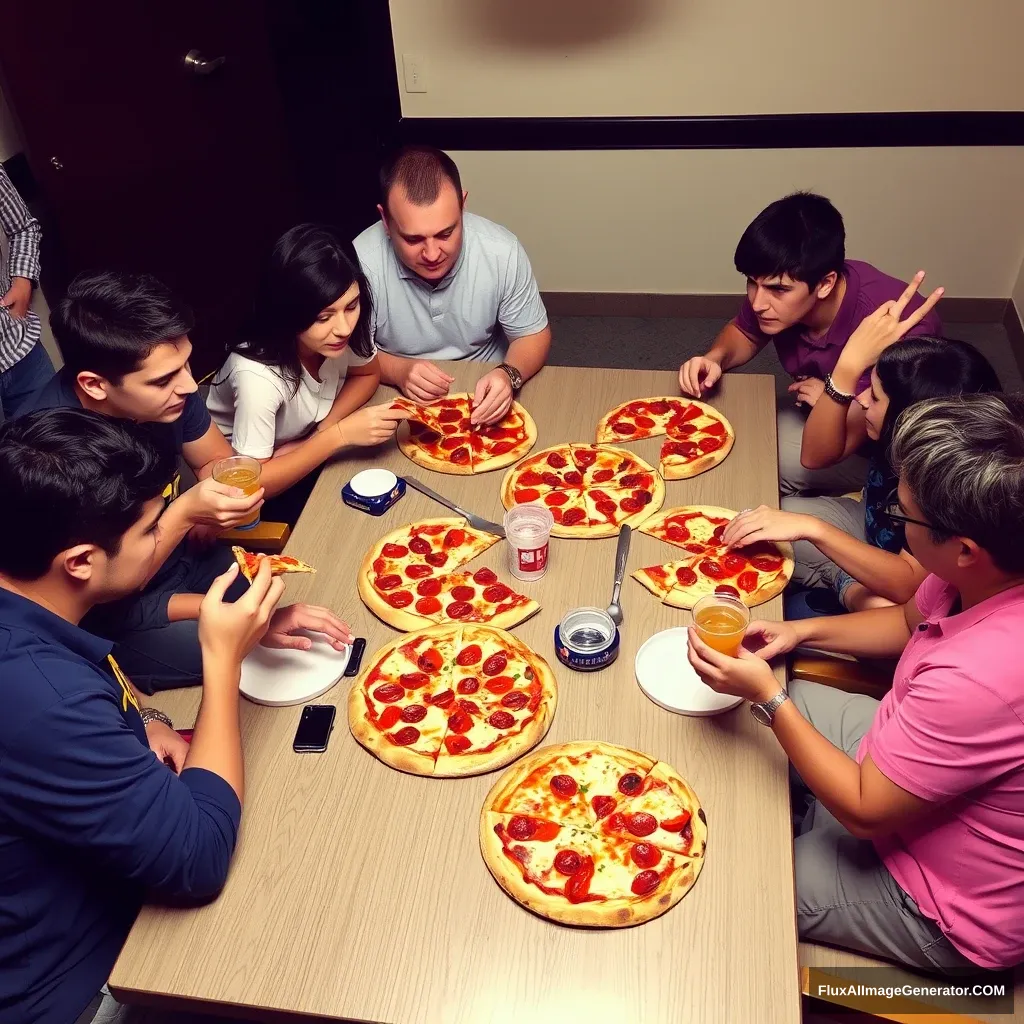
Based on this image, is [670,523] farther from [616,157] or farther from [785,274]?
[616,157]

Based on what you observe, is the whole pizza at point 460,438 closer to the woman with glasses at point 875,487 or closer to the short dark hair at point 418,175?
the short dark hair at point 418,175

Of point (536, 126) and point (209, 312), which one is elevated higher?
point (536, 126)

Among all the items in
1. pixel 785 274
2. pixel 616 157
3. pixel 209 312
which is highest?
pixel 785 274

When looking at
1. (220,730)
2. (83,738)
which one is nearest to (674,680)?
(220,730)

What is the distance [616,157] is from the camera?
5.52m

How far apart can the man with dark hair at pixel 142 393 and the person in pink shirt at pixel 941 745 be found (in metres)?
1.45

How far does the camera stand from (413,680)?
7.51ft

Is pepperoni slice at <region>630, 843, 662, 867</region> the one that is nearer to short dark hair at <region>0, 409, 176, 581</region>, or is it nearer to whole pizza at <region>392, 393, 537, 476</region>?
short dark hair at <region>0, 409, 176, 581</region>

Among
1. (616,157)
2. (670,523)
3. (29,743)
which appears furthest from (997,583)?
(616,157)

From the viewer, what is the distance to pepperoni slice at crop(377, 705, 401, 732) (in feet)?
7.14

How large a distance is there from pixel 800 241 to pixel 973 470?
1.68 meters

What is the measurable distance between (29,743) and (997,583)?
75.4 inches

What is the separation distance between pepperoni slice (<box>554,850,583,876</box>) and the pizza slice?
100 centimetres

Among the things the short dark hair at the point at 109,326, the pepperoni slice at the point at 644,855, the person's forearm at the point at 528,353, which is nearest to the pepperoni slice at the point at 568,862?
the pepperoni slice at the point at 644,855
